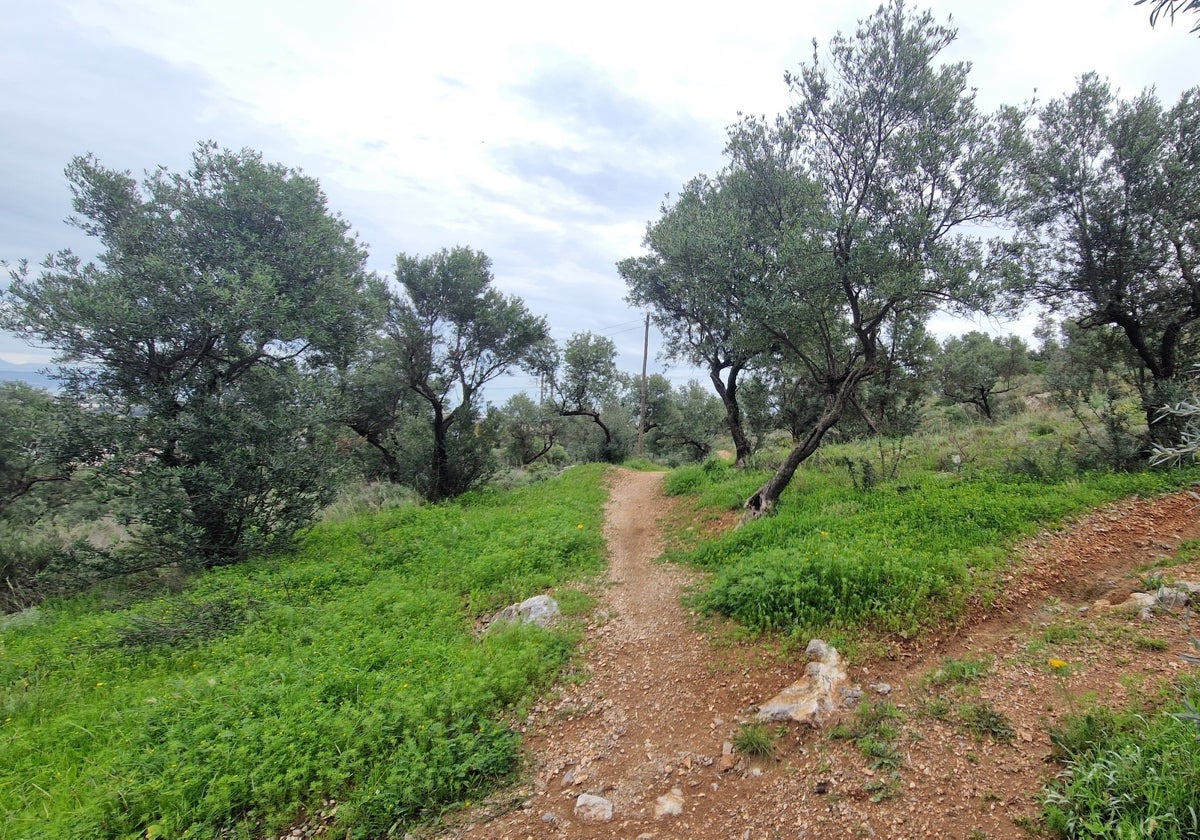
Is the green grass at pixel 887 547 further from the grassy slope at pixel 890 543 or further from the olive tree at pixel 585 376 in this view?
the olive tree at pixel 585 376

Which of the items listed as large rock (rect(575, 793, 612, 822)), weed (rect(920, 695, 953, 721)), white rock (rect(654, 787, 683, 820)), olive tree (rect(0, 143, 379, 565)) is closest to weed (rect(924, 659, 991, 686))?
weed (rect(920, 695, 953, 721))

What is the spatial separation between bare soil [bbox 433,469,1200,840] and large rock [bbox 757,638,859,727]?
0.49 ft

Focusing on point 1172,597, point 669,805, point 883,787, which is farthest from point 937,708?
point 1172,597

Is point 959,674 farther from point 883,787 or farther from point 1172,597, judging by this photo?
point 1172,597

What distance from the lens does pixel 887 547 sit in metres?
6.93

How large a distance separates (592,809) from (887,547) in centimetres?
547

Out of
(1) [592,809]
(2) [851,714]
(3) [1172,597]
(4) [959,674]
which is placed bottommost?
(1) [592,809]

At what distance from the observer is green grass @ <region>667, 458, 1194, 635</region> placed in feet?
19.2

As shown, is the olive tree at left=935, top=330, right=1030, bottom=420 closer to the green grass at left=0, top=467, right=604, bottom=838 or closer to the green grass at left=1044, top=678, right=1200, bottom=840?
the green grass at left=1044, top=678, right=1200, bottom=840

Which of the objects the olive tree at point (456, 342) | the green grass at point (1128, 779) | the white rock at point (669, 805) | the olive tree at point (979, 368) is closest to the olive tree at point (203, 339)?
the olive tree at point (456, 342)

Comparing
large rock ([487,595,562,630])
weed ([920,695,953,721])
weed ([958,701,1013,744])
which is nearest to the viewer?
weed ([958,701,1013,744])

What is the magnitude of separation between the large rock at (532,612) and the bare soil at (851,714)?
688mm

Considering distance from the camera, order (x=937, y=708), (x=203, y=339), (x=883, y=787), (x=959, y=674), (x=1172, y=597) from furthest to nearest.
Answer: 1. (x=203, y=339)
2. (x=1172, y=597)
3. (x=959, y=674)
4. (x=937, y=708)
5. (x=883, y=787)

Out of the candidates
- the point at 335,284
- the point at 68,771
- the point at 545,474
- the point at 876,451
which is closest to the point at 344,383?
the point at 335,284
